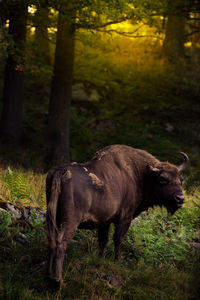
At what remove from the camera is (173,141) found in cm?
1534

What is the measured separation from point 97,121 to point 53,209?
11.9 meters

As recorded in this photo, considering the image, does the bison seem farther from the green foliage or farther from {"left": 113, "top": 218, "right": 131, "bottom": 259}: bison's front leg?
the green foliage

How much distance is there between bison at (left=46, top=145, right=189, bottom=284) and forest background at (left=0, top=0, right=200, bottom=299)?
487 millimetres

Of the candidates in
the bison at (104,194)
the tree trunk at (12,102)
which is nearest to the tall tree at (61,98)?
the tree trunk at (12,102)

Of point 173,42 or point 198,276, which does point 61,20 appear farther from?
point 173,42

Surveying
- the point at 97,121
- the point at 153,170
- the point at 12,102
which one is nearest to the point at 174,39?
the point at 97,121

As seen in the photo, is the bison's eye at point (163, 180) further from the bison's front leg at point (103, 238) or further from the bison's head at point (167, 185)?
the bison's front leg at point (103, 238)

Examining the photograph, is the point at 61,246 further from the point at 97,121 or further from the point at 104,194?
the point at 97,121

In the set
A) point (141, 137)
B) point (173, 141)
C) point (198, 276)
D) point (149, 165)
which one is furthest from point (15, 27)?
point (198, 276)

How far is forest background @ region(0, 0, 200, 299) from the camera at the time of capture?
4922 mm

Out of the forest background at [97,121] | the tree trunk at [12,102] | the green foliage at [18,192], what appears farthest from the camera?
the tree trunk at [12,102]

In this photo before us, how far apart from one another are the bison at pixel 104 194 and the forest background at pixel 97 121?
0.49 m

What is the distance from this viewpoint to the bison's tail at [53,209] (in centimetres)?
434

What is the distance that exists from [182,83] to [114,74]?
325cm
